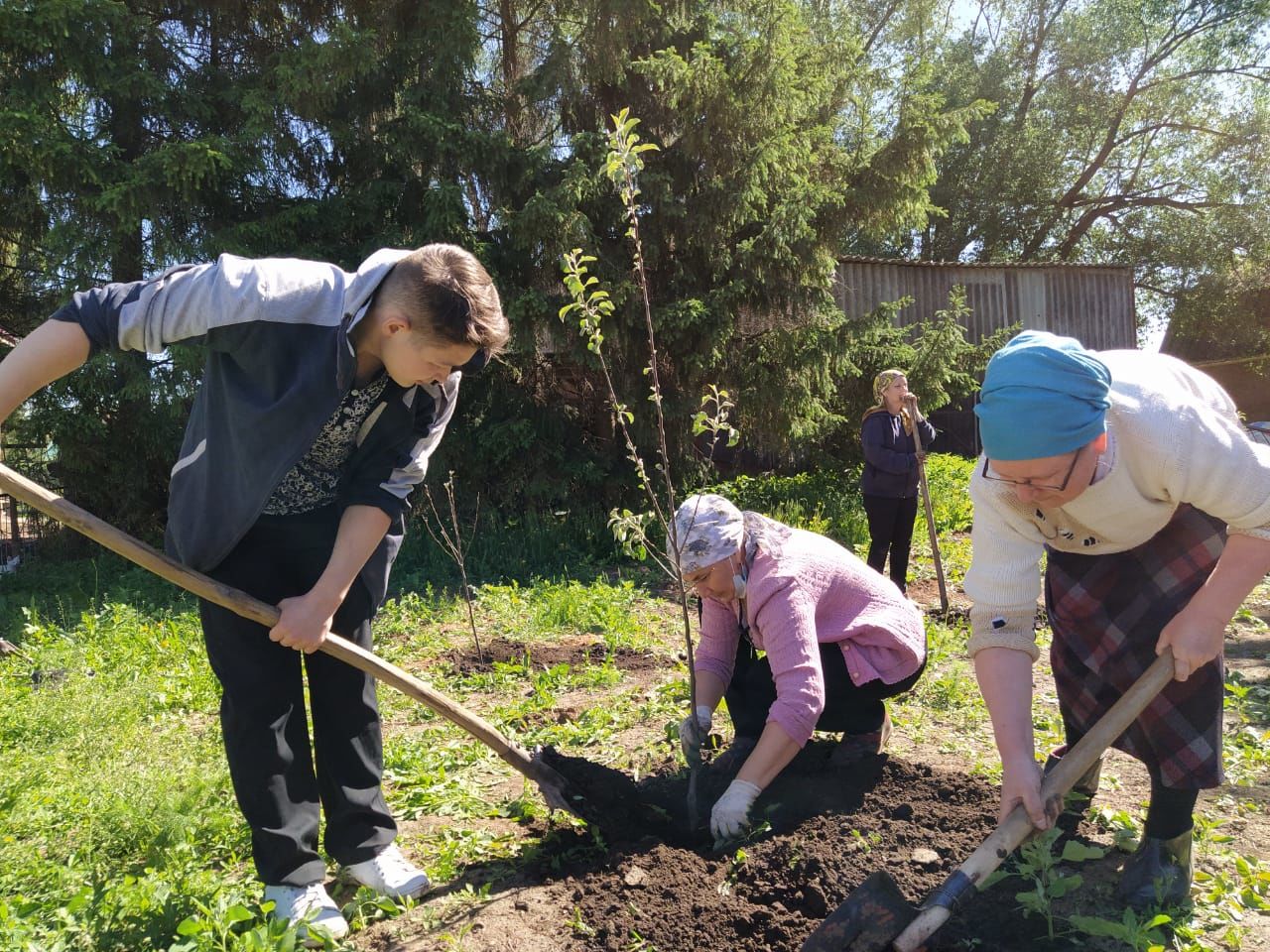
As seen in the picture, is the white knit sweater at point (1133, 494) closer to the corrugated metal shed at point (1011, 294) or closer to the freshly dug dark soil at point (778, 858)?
the freshly dug dark soil at point (778, 858)

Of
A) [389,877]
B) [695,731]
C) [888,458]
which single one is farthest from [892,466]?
[389,877]

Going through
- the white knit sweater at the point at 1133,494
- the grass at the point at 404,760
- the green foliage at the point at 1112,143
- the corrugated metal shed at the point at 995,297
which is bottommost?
the grass at the point at 404,760

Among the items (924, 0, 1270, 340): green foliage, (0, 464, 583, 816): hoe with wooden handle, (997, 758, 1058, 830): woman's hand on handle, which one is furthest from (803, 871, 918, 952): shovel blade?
(924, 0, 1270, 340): green foliage

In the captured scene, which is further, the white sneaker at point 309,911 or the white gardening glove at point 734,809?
the white gardening glove at point 734,809

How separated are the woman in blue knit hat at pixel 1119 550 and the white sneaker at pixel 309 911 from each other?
1618 millimetres

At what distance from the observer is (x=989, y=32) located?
22.1m

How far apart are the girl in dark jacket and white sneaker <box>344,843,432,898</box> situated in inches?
177

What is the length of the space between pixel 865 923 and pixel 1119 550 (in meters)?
1.09

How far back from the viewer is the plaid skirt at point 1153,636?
2.16 m

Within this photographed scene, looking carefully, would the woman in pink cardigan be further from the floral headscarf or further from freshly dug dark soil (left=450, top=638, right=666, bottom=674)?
freshly dug dark soil (left=450, top=638, right=666, bottom=674)

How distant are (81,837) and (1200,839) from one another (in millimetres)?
3318

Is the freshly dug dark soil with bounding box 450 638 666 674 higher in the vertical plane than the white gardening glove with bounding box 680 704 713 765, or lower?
lower

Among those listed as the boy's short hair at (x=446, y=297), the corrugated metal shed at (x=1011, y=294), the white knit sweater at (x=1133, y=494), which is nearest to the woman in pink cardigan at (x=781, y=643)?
the white knit sweater at (x=1133, y=494)

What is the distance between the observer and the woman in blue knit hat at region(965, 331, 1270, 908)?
1.77 meters
